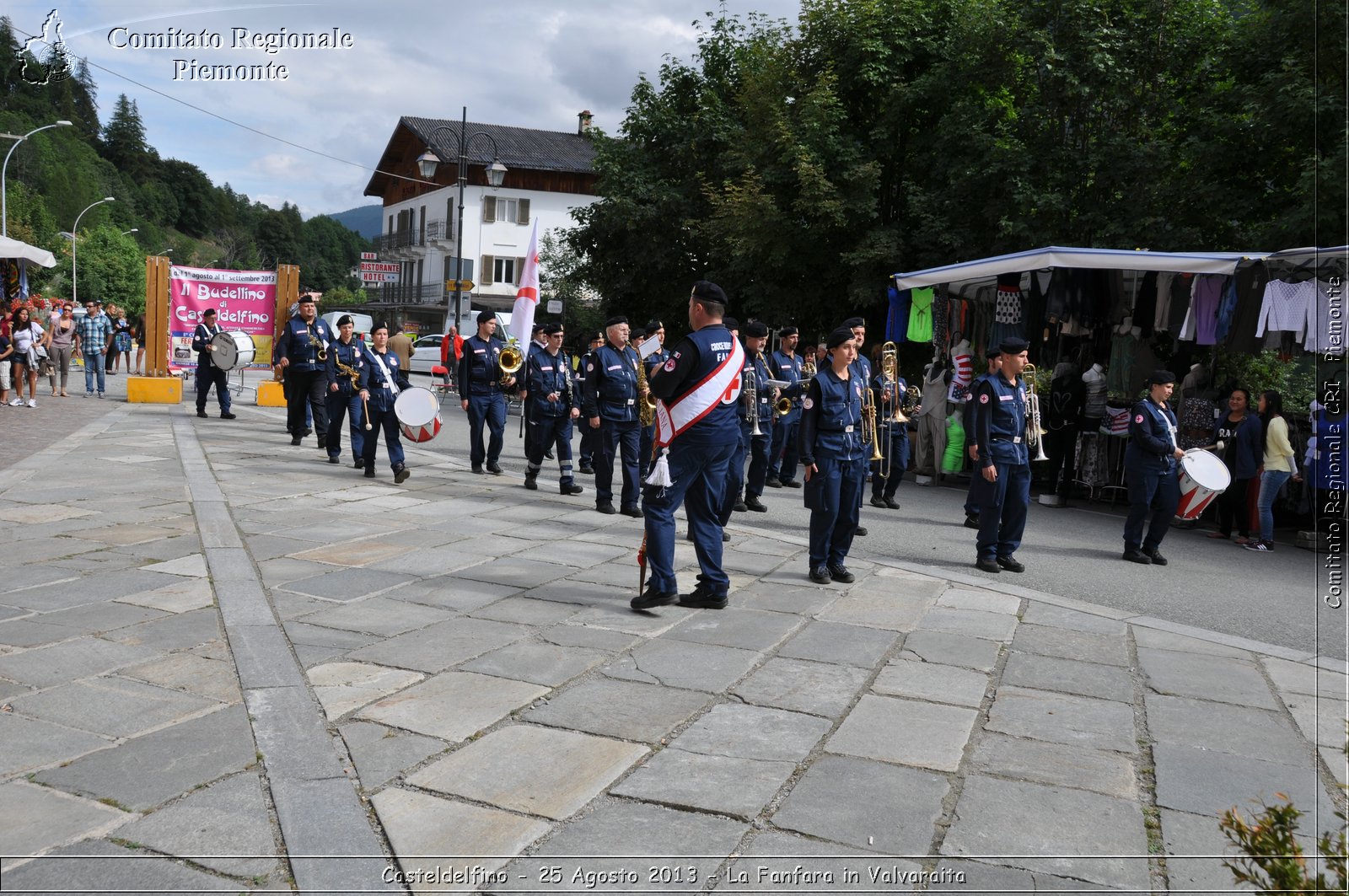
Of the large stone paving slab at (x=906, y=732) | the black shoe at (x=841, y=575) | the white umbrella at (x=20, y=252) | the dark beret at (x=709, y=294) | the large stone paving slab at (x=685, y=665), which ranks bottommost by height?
the large stone paving slab at (x=906, y=732)

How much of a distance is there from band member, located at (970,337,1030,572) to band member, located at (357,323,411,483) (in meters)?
6.30

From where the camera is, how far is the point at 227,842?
345 cm

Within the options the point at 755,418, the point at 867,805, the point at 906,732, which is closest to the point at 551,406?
the point at 755,418

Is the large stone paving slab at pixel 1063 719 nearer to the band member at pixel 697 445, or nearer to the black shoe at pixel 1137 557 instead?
the band member at pixel 697 445

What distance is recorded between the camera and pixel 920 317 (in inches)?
632

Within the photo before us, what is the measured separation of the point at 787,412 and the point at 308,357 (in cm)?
671

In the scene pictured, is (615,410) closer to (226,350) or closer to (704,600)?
(704,600)

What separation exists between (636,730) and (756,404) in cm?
750

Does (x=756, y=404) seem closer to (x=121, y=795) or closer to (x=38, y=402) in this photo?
(x=121, y=795)

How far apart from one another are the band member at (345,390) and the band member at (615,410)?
118 inches

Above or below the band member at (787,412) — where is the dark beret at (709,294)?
above

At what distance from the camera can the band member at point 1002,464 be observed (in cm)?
891

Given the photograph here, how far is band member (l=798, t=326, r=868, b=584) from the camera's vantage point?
792cm

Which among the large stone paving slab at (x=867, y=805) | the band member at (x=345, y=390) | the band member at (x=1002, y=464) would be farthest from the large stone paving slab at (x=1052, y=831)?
the band member at (x=345, y=390)
